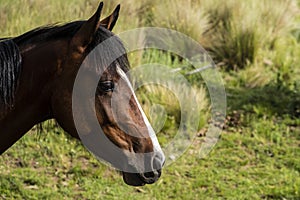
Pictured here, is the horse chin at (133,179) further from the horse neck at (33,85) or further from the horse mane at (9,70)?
the horse mane at (9,70)

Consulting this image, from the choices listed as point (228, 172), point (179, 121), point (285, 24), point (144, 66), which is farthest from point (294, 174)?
point (285, 24)

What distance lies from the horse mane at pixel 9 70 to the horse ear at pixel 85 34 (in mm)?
212

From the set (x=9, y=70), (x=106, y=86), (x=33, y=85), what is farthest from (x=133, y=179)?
(x=9, y=70)

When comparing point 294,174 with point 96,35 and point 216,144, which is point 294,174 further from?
point 96,35

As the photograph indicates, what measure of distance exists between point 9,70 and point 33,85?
113mm

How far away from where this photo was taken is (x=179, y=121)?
550 cm

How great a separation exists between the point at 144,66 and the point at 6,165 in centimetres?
185

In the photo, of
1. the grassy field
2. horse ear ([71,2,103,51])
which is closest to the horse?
horse ear ([71,2,103,51])

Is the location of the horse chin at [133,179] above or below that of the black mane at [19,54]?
below

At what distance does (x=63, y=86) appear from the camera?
7.41 ft

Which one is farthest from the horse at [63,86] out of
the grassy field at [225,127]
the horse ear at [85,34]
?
the grassy field at [225,127]

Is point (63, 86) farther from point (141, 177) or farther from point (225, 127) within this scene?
point (225, 127)

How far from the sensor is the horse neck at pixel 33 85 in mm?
2277

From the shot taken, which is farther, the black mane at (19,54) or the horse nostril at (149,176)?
the horse nostril at (149,176)
